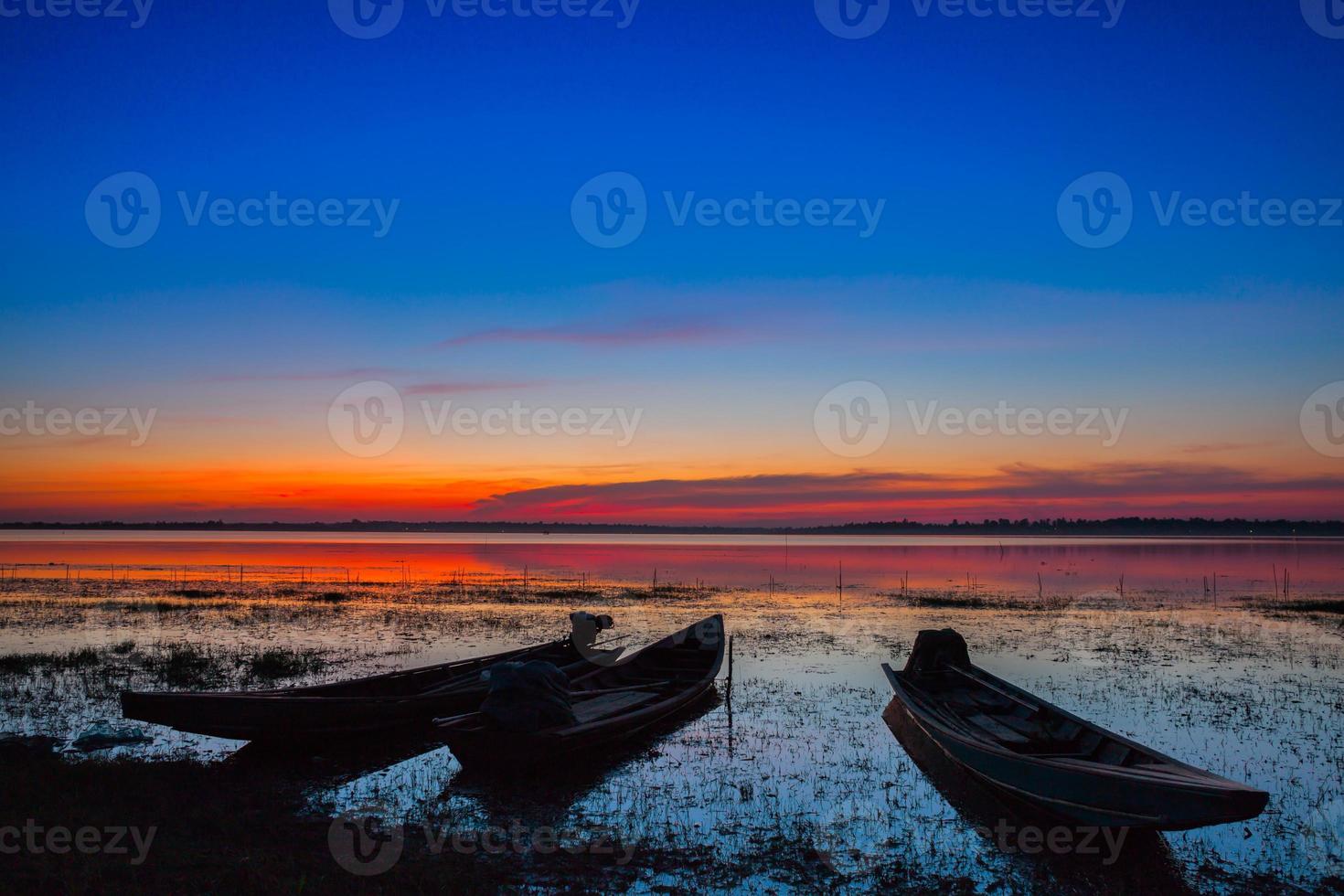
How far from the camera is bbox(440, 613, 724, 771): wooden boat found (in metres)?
11.3

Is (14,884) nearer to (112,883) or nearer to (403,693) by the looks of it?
(112,883)

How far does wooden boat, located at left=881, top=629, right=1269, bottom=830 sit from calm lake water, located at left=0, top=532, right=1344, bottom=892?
1.89ft

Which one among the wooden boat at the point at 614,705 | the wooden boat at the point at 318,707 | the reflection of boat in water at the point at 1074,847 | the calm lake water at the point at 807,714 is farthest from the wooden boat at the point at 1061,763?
the wooden boat at the point at 318,707

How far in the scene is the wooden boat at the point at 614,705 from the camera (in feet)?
37.1

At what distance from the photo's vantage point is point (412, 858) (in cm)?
849

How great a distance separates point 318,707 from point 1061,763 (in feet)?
31.6

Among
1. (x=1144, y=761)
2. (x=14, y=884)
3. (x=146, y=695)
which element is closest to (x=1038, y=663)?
(x=1144, y=761)

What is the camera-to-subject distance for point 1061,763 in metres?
9.75

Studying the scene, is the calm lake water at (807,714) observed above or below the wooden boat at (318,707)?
below

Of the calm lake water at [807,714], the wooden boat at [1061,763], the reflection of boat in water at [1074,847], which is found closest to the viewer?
the wooden boat at [1061,763]

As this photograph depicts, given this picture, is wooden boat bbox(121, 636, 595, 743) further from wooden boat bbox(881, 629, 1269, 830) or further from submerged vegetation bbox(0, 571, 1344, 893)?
wooden boat bbox(881, 629, 1269, 830)

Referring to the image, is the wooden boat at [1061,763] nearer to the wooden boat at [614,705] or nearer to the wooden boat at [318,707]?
the wooden boat at [614,705]

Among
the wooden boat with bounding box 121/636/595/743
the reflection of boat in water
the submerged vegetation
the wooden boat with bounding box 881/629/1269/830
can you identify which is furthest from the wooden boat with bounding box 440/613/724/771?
the reflection of boat in water

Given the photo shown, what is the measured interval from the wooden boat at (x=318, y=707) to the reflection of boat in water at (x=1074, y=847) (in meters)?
7.81
